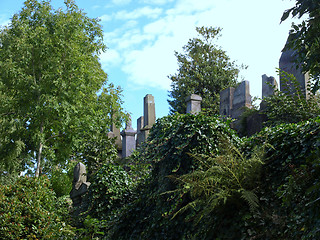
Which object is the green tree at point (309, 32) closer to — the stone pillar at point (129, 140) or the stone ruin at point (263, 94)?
the stone ruin at point (263, 94)

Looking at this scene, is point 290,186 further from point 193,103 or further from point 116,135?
point 116,135

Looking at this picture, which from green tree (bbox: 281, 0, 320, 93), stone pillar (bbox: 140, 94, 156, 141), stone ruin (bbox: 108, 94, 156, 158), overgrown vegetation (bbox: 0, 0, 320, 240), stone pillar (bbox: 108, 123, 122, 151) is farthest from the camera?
stone pillar (bbox: 108, 123, 122, 151)

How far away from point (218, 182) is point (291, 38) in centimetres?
266

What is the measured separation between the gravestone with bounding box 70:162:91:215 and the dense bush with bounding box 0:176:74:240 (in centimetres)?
145

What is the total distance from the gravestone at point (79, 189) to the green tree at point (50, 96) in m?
2.97

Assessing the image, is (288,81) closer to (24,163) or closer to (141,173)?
(141,173)

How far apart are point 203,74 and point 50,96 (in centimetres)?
932

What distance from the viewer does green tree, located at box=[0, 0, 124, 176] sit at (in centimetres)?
1408

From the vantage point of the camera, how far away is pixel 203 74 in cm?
2080

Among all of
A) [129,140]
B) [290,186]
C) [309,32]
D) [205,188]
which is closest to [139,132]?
[129,140]

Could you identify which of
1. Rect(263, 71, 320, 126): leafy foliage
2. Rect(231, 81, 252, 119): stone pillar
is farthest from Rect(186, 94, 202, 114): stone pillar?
Rect(263, 71, 320, 126): leafy foliage

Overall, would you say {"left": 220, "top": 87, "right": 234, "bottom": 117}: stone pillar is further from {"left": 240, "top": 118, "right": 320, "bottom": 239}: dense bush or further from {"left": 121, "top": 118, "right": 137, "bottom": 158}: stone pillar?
{"left": 240, "top": 118, "right": 320, "bottom": 239}: dense bush

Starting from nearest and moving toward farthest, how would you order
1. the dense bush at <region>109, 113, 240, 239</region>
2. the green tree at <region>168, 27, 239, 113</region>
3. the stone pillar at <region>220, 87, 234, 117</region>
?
the dense bush at <region>109, 113, 240, 239</region>, the stone pillar at <region>220, 87, 234, 117</region>, the green tree at <region>168, 27, 239, 113</region>

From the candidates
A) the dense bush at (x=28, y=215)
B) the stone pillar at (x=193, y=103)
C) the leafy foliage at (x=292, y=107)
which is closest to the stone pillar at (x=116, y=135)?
the stone pillar at (x=193, y=103)
